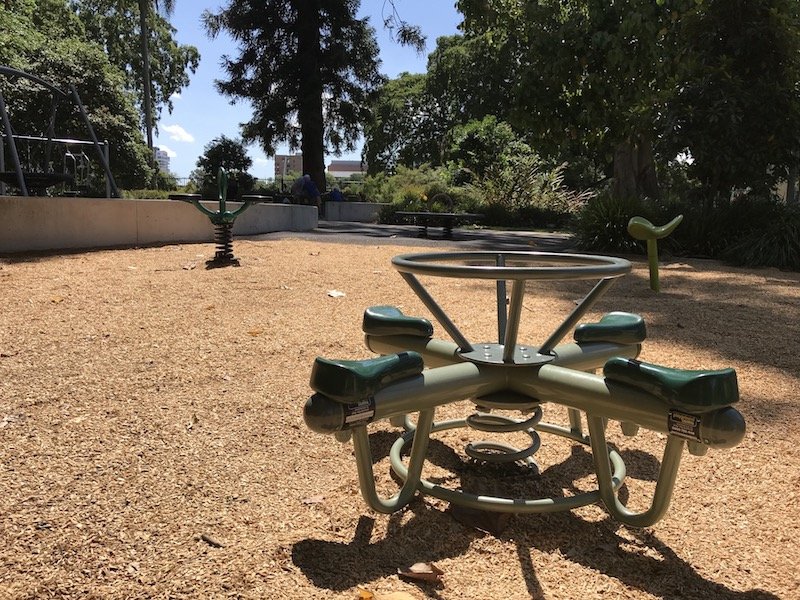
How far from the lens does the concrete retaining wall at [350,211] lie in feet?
60.4

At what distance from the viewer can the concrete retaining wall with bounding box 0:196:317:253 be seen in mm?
6590

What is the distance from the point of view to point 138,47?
35.9m

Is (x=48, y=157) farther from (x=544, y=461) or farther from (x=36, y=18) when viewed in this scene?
(x=36, y=18)

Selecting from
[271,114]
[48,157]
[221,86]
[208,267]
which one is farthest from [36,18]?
[208,267]

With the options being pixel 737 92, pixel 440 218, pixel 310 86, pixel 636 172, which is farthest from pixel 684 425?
pixel 310 86

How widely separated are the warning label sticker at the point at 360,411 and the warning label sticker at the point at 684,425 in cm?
64

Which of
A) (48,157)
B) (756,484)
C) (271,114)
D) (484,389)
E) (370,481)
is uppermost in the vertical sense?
(271,114)

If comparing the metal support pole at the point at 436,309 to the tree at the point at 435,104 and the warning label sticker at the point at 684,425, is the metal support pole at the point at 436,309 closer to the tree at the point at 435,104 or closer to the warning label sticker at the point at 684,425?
the warning label sticker at the point at 684,425

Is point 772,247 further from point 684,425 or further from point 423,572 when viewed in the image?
point 423,572

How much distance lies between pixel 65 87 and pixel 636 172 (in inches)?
709

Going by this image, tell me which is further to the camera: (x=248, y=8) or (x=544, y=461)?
(x=248, y=8)

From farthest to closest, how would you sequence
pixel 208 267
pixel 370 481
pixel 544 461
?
Result: pixel 208 267 → pixel 544 461 → pixel 370 481

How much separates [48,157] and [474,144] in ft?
51.5

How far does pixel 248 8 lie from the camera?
61.3 feet
